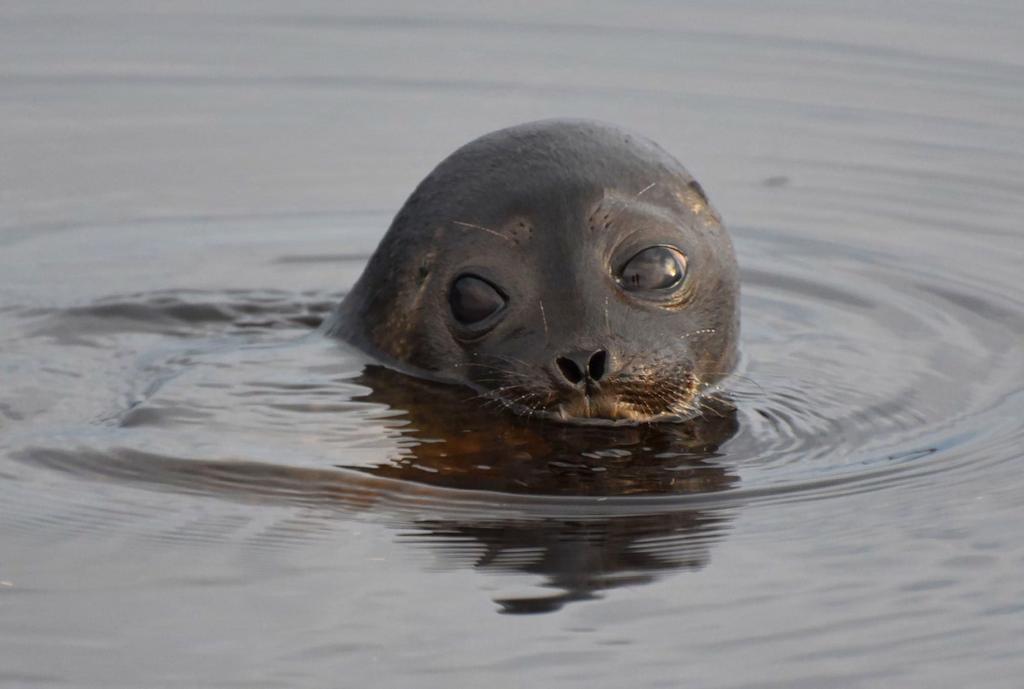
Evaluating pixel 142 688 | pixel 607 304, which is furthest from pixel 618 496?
pixel 142 688

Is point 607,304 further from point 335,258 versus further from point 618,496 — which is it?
point 335,258

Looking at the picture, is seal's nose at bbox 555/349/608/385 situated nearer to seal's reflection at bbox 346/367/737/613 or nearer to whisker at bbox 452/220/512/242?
seal's reflection at bbox 346/367/737/613

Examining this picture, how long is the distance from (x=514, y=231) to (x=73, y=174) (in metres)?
3.74

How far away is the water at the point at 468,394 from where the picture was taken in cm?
486

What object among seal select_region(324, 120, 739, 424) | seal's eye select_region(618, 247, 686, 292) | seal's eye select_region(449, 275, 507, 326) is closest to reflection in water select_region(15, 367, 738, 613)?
seal select_region(324, 120, 739, 424)

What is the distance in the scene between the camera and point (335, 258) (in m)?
8.95

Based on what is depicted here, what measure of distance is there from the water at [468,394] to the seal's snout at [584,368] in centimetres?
20

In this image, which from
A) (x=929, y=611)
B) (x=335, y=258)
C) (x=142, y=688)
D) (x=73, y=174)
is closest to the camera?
(x=142, y=688)

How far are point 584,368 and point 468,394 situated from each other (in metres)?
0.69

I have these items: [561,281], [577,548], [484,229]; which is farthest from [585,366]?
[577,548]

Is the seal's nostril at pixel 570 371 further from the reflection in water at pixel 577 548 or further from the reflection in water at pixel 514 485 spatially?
the reflection in water at pixel 577 548

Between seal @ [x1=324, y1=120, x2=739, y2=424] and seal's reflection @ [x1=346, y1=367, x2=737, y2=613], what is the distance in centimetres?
11

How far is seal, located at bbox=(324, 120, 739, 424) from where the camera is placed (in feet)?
21.3

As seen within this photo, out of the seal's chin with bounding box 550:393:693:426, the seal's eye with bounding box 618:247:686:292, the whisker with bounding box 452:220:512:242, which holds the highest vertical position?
the whisker with bounding box 452:220:512:242
